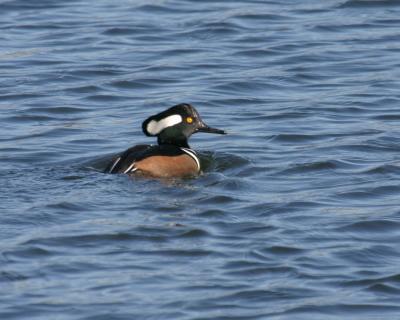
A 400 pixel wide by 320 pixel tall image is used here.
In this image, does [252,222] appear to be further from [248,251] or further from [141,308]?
[141,308]

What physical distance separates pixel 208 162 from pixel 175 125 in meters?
0.51

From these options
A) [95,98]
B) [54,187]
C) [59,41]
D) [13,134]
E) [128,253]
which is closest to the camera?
[128,253]

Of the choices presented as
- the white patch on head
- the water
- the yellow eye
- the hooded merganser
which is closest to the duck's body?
the hooded merganser

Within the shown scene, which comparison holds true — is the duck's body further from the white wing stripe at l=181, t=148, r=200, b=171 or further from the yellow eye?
the yellow eye

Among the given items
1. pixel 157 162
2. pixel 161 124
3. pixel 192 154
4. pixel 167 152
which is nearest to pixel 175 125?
pixel 161 124

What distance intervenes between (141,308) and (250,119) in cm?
697

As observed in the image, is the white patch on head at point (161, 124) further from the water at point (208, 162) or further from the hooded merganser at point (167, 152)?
the water at point (208, 162)

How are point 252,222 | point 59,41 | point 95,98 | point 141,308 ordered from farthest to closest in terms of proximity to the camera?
point 59,41, point 95,98, point 252,222, point 141,308

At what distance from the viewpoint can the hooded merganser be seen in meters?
13.1

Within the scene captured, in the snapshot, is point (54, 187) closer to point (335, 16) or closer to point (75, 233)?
point (75, 233)

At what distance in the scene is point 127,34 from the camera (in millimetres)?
20672

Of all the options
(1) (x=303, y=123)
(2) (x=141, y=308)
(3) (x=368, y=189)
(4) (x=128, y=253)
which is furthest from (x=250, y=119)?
(2) (x=141, y=308)

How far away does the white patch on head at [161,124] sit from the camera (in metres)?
13.9

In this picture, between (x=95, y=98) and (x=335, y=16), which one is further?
(x=335, y=16)
